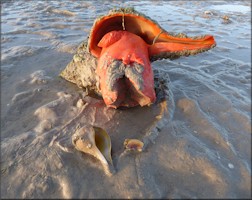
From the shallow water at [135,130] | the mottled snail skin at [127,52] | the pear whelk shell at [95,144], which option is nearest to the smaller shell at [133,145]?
the shallow water at [135,130]

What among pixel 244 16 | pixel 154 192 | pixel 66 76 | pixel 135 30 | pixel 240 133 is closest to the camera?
pixel 154 192

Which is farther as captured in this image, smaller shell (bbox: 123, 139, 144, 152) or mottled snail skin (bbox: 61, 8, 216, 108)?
mottled snail skin (bbox: 61, 8, 216, 108)

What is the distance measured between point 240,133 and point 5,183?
224cm

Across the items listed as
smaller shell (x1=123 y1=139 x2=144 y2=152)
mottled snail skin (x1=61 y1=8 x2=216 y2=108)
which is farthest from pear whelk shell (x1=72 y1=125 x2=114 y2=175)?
mottled snail skin (x1=61 y1=8 x2=216 y2=108)

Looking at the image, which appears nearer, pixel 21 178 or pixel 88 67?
pixel 21 178

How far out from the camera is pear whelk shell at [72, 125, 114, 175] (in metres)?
2.34

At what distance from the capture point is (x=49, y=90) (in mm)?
3594

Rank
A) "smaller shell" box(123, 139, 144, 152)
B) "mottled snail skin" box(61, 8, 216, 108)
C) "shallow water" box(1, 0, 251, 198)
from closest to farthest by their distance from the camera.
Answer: "shallow water" box(1, 0, 251, 198) → "smaller shell" box(123, 139, 144, 152) → "mottled snail skin" box(61, 8, 216, 108)

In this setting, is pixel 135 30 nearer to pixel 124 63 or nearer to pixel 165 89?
pixel 124 63

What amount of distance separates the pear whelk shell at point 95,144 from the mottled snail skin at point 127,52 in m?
0.45

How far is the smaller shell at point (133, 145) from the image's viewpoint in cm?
250

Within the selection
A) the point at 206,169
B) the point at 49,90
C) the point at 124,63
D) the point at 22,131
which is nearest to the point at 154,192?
the point at 206,169

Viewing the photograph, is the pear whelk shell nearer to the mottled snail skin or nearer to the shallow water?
the shallow water

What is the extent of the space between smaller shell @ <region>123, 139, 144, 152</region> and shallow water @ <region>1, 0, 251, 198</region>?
0.18 ft
